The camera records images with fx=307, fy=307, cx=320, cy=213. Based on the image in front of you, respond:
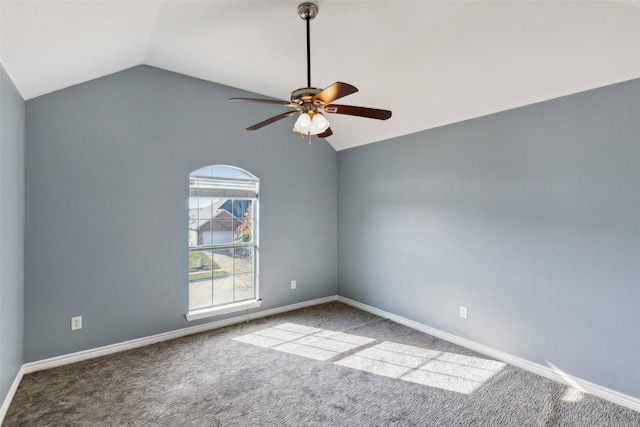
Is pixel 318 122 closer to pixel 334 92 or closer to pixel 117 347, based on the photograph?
pixel 334 92

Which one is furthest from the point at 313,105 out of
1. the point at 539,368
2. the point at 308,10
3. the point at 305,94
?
the point at 539,368

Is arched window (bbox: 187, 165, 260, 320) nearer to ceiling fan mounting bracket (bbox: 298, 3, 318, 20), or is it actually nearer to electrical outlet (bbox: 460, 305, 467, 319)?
ceiling fan mounting bracket (bbox: 298, 3, 318, 20)

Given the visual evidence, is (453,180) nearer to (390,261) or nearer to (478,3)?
(390,261)

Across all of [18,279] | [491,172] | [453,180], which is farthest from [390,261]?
[18,279]

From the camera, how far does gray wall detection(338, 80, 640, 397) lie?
7.43 ft

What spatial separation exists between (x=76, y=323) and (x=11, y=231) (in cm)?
107

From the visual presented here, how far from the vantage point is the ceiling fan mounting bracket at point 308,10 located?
2152 mm

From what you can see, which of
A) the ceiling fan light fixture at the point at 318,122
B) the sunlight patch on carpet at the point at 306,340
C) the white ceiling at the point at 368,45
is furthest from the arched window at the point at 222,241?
the ceiling fan light fixture at the point at 318,122

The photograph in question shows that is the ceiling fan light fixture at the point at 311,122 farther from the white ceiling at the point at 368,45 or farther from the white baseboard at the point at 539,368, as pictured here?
the white baseboard at the point at 539,368

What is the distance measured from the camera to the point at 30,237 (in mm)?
2650

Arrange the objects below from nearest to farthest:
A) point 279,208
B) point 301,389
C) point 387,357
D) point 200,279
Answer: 1. point 301,389
2. point 387,357
3. point 200,279
4. point 279,208

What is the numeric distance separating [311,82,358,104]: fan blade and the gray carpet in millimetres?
2140

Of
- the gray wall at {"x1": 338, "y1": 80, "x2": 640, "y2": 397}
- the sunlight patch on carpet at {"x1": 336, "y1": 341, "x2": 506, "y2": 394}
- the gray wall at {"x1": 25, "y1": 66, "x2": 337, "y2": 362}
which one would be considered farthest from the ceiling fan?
the sunlight patch on carpet at {"x1": 336, "y1": 341, "x2": 506, "y2": 394}

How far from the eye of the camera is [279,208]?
13.7 feet
